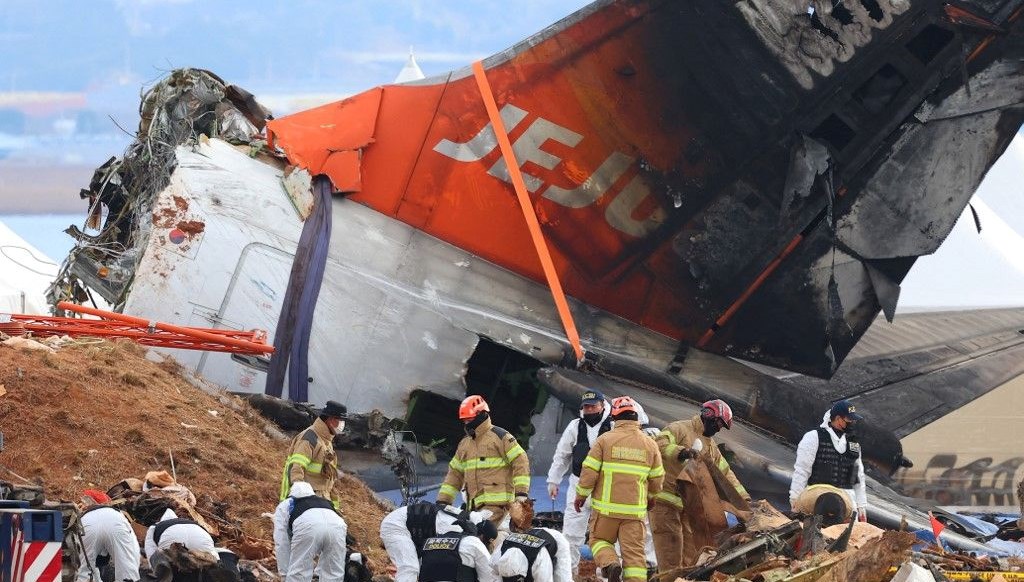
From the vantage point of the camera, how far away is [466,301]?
14.0m

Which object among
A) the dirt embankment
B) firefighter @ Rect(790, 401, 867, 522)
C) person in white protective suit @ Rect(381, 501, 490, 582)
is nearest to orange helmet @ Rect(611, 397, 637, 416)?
person in white protective suit @ Rect(381, 501, 490, 582)

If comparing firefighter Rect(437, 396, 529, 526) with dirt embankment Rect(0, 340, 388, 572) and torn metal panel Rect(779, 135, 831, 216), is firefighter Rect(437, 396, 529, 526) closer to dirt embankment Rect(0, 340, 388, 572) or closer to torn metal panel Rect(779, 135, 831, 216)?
dirt embankment Rect(0, 340, 388, 572)

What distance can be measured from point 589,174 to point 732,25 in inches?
80.2

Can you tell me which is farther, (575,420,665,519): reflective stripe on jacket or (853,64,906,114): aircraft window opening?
(853,64,906,114): aircraft window opening

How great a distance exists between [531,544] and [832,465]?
365cm

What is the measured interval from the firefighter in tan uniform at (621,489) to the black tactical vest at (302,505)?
177 cm

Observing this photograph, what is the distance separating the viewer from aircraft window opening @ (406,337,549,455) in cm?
1396

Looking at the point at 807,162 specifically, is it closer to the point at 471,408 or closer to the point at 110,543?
the point at 471,408

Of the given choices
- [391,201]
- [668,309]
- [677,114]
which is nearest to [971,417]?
[668,309]

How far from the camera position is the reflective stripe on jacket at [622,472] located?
30.5 feet

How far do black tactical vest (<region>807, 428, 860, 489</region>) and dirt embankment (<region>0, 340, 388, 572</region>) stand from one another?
3459 millimetres

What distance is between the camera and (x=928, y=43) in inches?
535

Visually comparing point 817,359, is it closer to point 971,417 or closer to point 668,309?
point 668,309

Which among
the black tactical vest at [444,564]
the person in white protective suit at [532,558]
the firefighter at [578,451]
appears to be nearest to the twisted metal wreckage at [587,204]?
the firefighter at [578,451]
